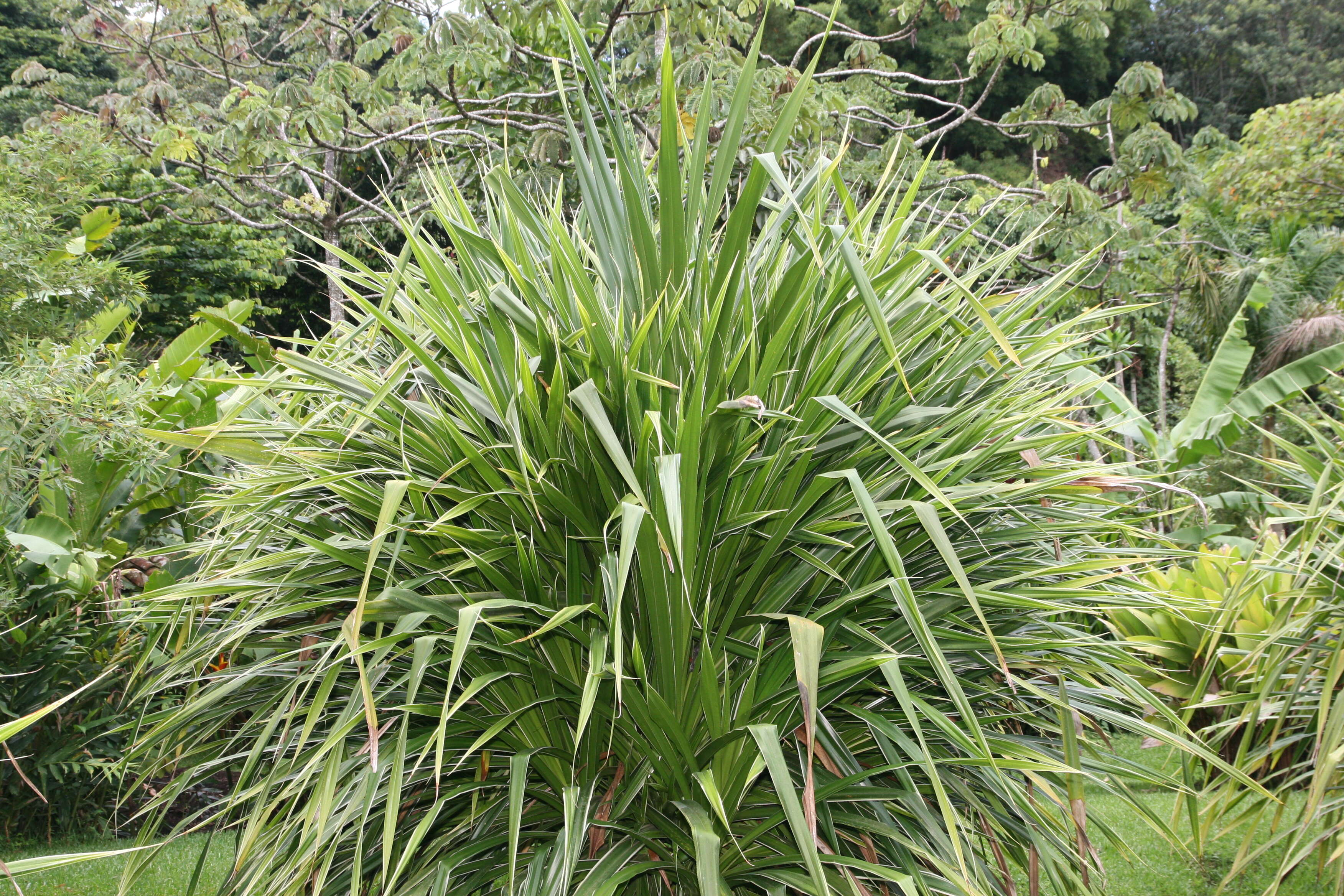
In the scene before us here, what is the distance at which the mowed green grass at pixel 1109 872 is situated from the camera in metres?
3.79

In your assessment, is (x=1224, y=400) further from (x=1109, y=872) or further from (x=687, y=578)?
(x=687, y=578)

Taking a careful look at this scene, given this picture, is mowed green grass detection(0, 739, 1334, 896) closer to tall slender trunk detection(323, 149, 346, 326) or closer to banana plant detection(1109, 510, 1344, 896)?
banana plant detection(1109, 510, 1344, 896)

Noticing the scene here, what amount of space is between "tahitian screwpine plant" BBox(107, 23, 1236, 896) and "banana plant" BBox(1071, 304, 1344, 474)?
528 centimetres

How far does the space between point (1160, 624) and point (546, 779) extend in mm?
5345

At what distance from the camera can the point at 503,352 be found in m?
2.03

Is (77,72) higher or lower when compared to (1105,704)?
higher

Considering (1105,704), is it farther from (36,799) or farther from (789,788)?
(36,799)

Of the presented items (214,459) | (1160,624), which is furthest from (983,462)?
(1160,624)

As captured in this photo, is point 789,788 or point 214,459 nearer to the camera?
point 789,788

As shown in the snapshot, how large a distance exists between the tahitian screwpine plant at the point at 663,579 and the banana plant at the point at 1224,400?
5280 mm

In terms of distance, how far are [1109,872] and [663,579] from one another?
11.4 feet

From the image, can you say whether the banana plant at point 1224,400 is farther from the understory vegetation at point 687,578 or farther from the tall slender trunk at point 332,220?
the tall slender trunk at point 332,220

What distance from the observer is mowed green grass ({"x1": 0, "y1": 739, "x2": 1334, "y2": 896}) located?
379cm

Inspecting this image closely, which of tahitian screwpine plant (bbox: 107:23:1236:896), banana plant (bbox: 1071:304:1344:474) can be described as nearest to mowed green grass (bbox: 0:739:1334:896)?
tahitian screwpine plant (bbox: 107:23:1236:896)
